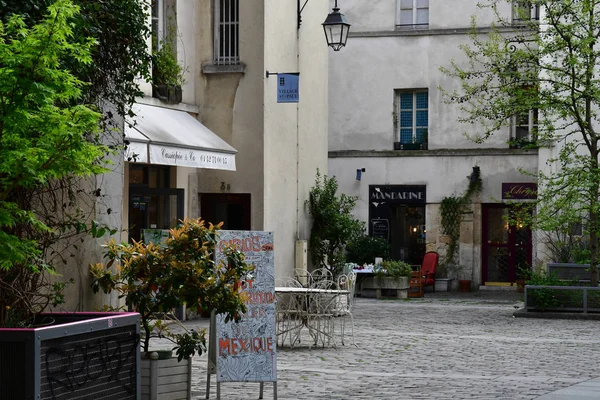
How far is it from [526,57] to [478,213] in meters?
8.53

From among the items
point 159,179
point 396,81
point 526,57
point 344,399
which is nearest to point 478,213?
point 396,81

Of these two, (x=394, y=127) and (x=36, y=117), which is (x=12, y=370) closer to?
(x=36, y=117)

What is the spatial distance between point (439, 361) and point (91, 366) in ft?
23.0

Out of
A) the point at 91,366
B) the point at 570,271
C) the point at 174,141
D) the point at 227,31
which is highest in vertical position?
the point at 227,31

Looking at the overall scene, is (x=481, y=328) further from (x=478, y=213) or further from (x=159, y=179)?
(x=478, y=213)

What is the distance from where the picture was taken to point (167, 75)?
17.8 m

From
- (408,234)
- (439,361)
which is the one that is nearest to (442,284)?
(408,234)

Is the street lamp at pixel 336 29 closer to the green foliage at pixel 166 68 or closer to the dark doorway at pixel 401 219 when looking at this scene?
the green foliage at pixel 166 68

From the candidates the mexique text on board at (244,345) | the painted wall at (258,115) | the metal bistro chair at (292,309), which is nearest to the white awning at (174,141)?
the painted wall at (258,115)

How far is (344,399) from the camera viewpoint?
10297mm

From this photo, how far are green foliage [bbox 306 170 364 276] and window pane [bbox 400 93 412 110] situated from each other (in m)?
8.73

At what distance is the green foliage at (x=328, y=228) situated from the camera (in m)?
22.3

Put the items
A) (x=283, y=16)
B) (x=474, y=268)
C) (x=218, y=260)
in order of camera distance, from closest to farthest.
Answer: (x=218, y=260) → (x=283, y=16) → (x=474, y=268)

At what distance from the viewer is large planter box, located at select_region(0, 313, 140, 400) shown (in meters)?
6.62
